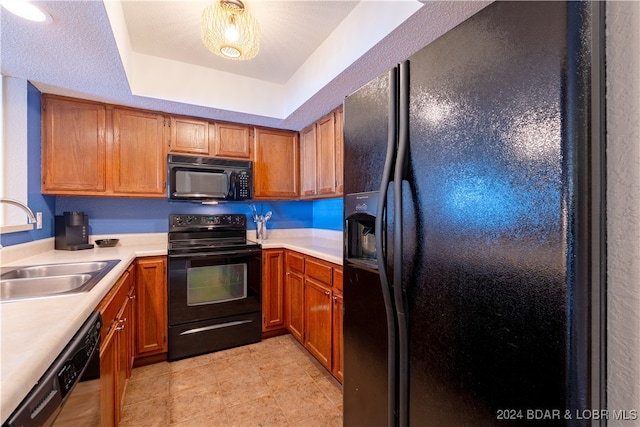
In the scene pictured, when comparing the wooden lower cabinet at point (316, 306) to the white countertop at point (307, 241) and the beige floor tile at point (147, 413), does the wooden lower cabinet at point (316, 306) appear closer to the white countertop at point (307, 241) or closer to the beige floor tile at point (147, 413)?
the white countertop at point (307, 241)

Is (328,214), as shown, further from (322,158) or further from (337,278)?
(337,278)

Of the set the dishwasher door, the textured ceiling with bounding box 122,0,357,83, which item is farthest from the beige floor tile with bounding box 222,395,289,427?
the textured ceiling with bounding box 122,0,357,83

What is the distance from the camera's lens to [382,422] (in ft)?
3.57

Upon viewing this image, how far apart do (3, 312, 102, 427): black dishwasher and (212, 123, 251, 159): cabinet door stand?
6.76 ft

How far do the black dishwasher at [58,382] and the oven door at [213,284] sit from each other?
1313 millimetres

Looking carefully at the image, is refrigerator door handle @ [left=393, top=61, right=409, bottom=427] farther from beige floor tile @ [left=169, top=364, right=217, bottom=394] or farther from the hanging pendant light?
beige floor tile @ [left=169, top=364, right=217, bottom=394]

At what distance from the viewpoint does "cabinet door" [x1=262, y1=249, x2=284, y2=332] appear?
271 centimetres

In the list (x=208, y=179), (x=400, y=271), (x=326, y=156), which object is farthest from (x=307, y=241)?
(x=400, y=271)

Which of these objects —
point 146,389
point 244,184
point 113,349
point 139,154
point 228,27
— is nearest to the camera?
point 113,349

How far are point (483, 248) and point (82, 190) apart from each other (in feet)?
9.59

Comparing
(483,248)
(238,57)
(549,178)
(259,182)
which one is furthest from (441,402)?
(259,182)

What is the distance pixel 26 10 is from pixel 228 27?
88cm

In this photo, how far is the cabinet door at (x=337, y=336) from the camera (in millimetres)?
1945

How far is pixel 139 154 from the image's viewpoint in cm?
259
